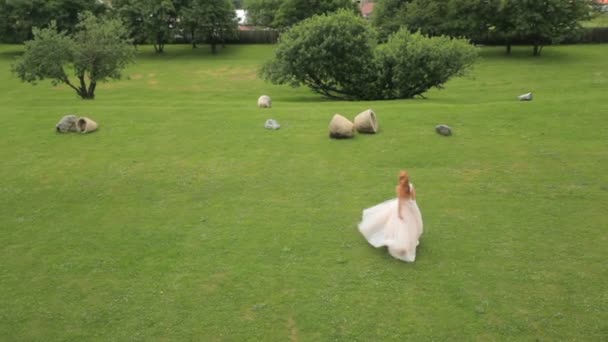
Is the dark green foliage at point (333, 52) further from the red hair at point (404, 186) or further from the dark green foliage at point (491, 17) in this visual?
the dark green foliage at point (491, 17)

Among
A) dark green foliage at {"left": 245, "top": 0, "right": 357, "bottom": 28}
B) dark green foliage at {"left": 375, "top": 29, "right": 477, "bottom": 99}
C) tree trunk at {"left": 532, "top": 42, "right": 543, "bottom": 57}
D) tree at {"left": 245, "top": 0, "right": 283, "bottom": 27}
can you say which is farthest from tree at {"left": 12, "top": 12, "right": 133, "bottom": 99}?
tree trunk at {"left": 532, "top": 42, "right": 543, "bottom": 57}

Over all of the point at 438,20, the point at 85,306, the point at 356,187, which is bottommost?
the point at 85,306

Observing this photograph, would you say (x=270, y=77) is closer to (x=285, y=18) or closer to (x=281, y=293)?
(x=281, y=293)

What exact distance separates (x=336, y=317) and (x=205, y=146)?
12.2m

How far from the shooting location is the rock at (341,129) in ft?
66.9

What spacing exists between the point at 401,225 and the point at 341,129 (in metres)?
9.20

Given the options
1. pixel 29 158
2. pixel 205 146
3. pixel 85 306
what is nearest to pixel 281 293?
pixel 85 306

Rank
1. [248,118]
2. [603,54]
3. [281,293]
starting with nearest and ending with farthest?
1. [281,293]
2. [248,118]
3. [603,54]

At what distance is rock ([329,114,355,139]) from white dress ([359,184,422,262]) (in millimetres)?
8263

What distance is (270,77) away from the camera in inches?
1507

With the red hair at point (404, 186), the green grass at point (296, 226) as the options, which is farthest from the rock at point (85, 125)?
the red hair at point (404, 186)

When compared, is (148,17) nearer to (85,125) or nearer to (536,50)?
(536,50)

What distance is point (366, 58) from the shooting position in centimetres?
3494

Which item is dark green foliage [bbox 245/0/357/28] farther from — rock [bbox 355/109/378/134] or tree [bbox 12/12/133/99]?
rock [bbox 355/109/378/134]
